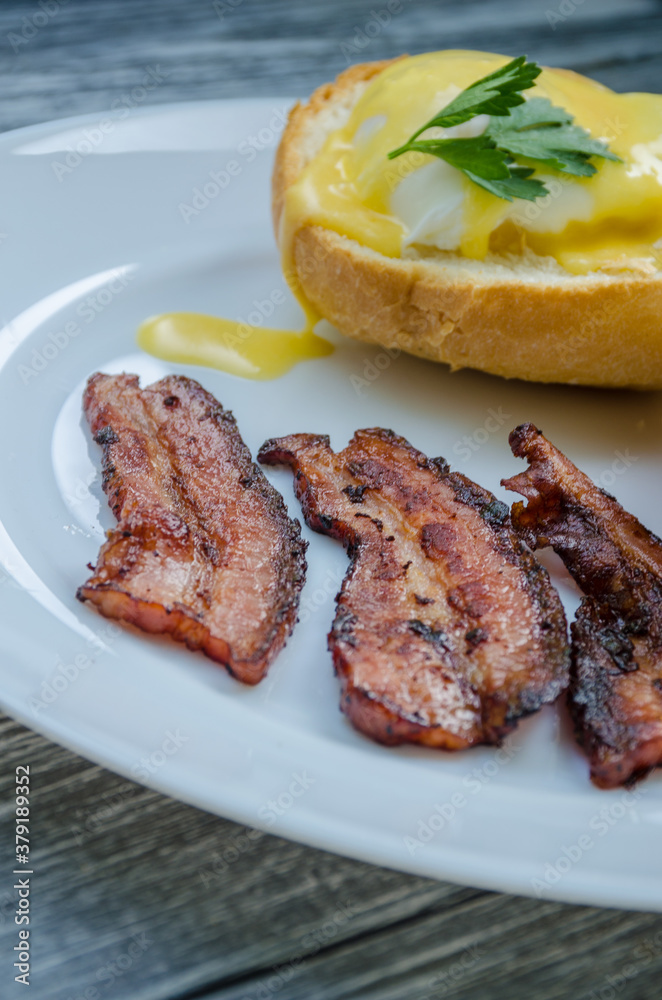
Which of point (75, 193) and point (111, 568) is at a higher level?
point (75, 193)

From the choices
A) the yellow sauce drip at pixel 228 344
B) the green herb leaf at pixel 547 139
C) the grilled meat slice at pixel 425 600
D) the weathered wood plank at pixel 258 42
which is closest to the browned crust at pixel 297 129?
the yellow sauce drip at pixel 228 344

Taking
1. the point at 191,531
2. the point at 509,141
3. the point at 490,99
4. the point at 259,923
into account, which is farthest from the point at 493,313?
the point at 259,923

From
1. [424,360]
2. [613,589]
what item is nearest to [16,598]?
[613,589]

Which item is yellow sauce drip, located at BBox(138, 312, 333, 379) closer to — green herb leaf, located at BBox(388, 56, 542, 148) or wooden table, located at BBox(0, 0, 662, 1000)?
green herb leaf, located at BBox(388, 56, 542, 148)

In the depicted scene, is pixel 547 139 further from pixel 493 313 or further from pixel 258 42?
pixel 258 42

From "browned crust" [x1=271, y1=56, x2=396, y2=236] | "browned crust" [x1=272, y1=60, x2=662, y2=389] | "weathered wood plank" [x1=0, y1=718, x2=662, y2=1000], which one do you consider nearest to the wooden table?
"weathered wood plank" [x1=0, y1=718, x2=662, y2=1000]

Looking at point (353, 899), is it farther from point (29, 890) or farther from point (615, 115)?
point (615, 115)
